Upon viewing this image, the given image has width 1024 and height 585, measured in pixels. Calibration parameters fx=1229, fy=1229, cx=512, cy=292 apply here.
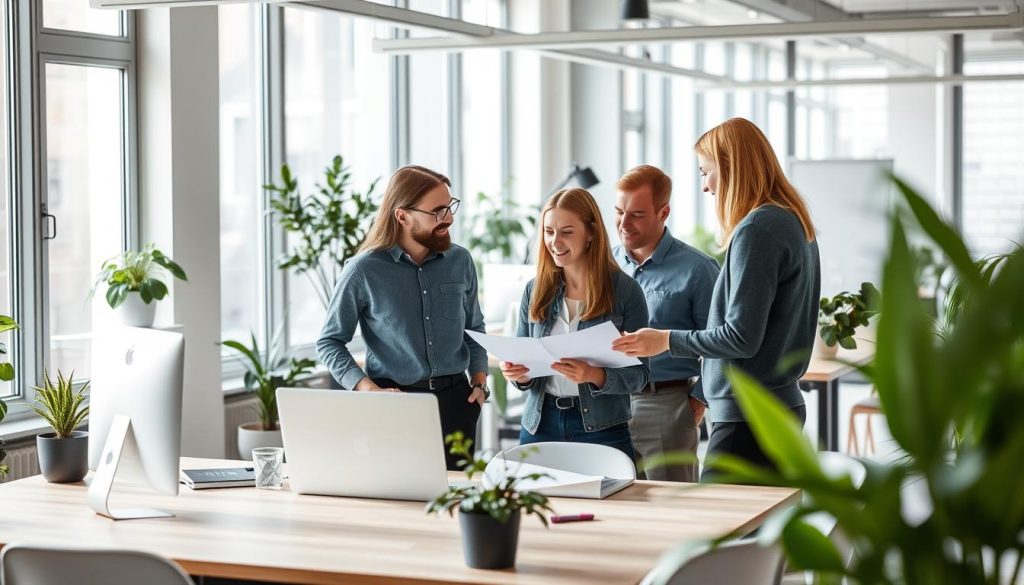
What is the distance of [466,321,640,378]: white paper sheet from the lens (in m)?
3.14

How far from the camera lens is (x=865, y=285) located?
500cm

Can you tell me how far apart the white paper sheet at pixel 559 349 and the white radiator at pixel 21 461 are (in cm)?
213

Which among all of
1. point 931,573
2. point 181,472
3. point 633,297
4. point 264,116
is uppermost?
point 264,116

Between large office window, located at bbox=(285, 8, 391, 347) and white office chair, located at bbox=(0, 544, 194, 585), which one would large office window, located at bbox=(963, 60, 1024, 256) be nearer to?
large office window, located at bbox=(285, 8, 391, 347)

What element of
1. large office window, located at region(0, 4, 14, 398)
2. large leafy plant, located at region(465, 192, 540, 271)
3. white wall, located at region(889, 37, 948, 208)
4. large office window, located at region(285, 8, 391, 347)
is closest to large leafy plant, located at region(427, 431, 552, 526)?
large office window, located at region(0, 4, 14, 398)

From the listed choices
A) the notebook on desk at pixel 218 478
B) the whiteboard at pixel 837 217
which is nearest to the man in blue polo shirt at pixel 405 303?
the notebook on desk at pixel 218 478

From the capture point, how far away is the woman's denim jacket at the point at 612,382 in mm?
3424

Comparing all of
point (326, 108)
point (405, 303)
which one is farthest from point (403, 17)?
point (326, 108)

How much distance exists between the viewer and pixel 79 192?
5203mm

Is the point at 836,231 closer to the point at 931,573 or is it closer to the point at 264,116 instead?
the point at 264,116

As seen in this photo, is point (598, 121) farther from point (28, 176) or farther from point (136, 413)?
point (136, 413)

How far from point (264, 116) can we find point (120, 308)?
1.81 m

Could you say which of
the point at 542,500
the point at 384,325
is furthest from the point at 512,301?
the point at 542,500

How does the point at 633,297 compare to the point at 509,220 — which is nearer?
the point at 633,297
